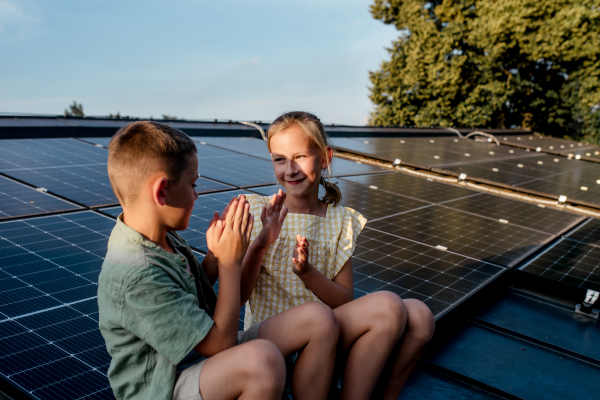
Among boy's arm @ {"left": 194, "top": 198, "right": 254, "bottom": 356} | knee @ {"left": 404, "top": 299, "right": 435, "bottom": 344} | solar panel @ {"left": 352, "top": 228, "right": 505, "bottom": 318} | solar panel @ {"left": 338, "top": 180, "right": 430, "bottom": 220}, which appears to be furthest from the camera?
solar panel @ {"left": 338, "top": 180, "right": 430, "bottom": 220}

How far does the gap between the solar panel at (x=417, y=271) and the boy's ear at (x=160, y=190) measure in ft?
6.34

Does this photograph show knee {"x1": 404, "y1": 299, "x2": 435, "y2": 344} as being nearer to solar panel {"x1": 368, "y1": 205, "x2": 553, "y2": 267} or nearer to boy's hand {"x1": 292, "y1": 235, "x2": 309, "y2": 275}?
boy's hand {"x1": 292, "y1": 235, "x2": 309, "y2": 275}

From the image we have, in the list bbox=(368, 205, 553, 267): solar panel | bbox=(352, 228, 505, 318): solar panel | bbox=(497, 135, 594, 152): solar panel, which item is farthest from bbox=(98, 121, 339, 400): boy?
bbox=(497, 135, 594, 152): solar panel

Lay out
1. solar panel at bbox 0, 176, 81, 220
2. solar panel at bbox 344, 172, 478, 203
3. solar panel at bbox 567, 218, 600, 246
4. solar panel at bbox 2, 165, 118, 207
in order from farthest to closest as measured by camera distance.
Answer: solar panel at bbox 344, 172, 478, 203 < solar panel at bbox 567, 218, 600, 246 < solar panel at bbox 2, 165, 118, 207 < solar panel at bbox 0, 176, 81, 220

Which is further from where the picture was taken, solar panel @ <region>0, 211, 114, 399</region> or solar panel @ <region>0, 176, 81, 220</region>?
solar panel @ <region>0, 176, 81, 220</region>

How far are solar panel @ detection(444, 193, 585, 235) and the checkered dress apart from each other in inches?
168

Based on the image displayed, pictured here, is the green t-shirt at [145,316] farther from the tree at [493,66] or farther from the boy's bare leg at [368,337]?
the tree at [493,66]

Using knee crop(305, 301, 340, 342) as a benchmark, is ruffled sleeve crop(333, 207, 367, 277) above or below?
above

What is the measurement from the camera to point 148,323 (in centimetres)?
145

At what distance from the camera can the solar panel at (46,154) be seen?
5.20m

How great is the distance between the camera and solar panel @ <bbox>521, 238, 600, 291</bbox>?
14.0ft

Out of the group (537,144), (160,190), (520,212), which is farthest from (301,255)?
(537,144)

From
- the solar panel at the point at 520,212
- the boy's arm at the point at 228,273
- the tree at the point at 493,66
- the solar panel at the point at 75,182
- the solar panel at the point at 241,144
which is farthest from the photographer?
the tree at the point at 493,66

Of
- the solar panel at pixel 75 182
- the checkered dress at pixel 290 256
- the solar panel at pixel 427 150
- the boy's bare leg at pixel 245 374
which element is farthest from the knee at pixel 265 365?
the solar panel at pixel 427 150
